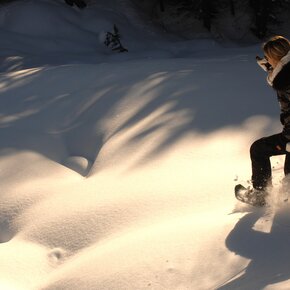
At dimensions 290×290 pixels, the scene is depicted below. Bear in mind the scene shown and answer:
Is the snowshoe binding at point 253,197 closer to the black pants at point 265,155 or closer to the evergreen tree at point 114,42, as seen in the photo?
the black pants at point 265,155

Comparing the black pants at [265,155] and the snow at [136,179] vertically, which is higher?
the black pants at [265,155]

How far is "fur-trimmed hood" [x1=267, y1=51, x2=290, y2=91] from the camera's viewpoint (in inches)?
109

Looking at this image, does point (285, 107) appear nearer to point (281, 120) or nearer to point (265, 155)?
point (281, 120)

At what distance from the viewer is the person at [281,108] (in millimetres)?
2811

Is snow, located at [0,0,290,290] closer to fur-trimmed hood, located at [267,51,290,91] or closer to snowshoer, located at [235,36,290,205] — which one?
snowshoer, located at [235,36,290,205]

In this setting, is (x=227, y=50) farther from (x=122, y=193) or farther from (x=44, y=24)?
(x=122, y=193)

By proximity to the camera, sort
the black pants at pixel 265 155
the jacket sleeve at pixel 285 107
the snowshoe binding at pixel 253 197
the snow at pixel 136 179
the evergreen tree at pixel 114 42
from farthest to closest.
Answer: the evergreen tree at pixel 114 42 < the snowshoe binding at pixel 253 197 < the black pants at pixel 265 155 < the jacket sleeve at pixel 285 107 < the snow at pixel 136 179

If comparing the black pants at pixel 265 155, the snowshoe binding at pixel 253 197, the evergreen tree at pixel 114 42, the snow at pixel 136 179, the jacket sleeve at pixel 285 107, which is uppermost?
the jacket sleeve at pixel 285 107

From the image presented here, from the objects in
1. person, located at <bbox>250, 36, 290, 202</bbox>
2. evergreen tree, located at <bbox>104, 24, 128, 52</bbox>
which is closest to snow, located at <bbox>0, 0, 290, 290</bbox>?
person, located at <bbox>250, 36, 290, 202</bbox>

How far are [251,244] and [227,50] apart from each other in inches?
544

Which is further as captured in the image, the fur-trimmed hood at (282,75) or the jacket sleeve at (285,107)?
the jacket sleeve at (285,107)

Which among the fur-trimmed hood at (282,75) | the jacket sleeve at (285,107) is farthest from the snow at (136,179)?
A: the fur-trimmed hood at (282,75)

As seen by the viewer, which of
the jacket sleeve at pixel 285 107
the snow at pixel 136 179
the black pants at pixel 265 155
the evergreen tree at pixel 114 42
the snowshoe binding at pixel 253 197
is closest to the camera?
the snow at pixel 136 179

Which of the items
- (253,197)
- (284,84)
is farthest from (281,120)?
(253,197)
